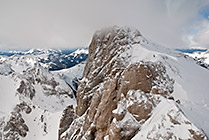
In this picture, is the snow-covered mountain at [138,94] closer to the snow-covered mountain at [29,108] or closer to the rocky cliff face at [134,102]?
the rocky cliff face at [134,102]

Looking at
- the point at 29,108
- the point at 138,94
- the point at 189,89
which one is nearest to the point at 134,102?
the point at 138,94

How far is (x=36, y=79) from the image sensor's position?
128000 millimetres

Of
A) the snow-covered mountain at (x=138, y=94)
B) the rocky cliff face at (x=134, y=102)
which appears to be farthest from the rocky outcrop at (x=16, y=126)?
the rocky cliff face at (x=134, y=102)

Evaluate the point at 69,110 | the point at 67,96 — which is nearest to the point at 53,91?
the point at 67,96

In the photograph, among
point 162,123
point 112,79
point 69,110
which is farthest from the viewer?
point 69,110

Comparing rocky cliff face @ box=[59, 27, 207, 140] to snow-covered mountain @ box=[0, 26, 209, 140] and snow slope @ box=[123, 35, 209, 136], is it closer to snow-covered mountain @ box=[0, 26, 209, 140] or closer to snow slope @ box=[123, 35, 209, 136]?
snow-covered mountain @ box=[0, 26, 209, 140]

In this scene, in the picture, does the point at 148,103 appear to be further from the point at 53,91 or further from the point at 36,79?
the point at 36,79

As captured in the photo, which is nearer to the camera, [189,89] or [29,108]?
[189,89]

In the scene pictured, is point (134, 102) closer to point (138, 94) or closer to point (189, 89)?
point (138, 94)

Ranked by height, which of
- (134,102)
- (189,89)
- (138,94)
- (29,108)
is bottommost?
(189,89)

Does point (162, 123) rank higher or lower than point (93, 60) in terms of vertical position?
lower

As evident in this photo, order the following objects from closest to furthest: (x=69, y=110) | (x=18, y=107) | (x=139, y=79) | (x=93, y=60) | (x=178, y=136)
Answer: (x=178, y=136) → (x=139, y=79) → (x=93, y=60) → (x=69, y=110) → (x=18, y=107)

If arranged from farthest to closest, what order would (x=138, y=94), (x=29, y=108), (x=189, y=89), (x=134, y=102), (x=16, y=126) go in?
(x=29, y=108), (x=16, y=126), (x=189, y=89), (x=138, y=94), (x=134, y=102)

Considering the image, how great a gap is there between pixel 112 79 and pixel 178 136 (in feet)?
57.2
